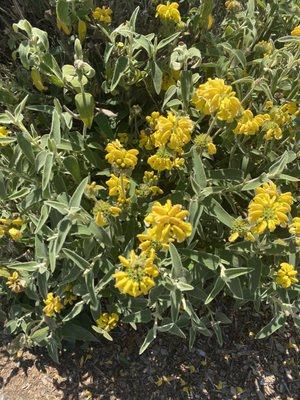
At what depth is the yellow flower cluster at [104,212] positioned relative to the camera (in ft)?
5.64

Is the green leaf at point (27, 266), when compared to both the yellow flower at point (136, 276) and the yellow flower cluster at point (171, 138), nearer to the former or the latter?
the yellow flower at point (136, 276)

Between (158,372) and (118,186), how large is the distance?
1.16 metres

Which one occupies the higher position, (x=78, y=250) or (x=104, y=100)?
(x=104, y=100)

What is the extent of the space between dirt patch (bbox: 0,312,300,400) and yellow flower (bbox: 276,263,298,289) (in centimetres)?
80

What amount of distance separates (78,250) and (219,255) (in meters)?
0.60

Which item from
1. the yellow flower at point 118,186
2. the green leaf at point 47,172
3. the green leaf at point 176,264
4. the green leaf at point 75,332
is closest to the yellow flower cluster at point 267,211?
the green leaf at point 176,264

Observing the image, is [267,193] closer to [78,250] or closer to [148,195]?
[148,195]

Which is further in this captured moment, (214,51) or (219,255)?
(214,51)

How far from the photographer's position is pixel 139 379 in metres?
2.40

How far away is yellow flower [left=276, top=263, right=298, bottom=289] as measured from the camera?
71.9 inches

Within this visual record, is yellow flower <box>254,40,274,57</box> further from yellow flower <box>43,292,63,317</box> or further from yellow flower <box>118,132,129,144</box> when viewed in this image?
yellow flower <box>43,292,63,317</box>

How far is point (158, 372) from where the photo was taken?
2.42 m

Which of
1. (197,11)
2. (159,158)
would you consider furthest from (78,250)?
(197,11)

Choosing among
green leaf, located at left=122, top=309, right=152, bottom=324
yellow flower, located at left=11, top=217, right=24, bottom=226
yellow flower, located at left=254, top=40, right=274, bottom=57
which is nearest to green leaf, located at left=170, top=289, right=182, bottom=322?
green leaf, located at left=122, top=309, right=152, bottom=324
